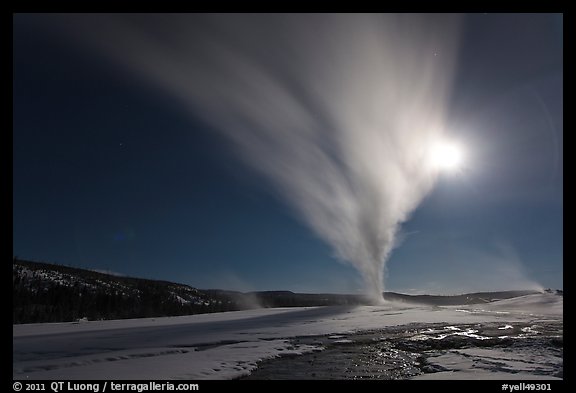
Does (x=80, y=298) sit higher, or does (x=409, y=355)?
(x=409, y=355)

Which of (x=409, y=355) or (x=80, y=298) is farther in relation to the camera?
(x=80, y=298)

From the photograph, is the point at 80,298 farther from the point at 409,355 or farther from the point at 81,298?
the point at 409,355

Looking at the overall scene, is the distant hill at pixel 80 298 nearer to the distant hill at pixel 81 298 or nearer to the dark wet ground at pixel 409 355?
the distant hill at pixel 81 298

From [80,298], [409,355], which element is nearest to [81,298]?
[80,298]

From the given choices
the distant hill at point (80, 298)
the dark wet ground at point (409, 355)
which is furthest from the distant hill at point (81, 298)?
the dark wet ground at point (409, 355)

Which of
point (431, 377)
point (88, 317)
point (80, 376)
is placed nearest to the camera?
point (80, 376)

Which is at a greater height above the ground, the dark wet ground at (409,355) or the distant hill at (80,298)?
the dark wet ground at (409,355)

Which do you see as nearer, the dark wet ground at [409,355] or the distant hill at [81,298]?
the dark wet ground at [409,355]
